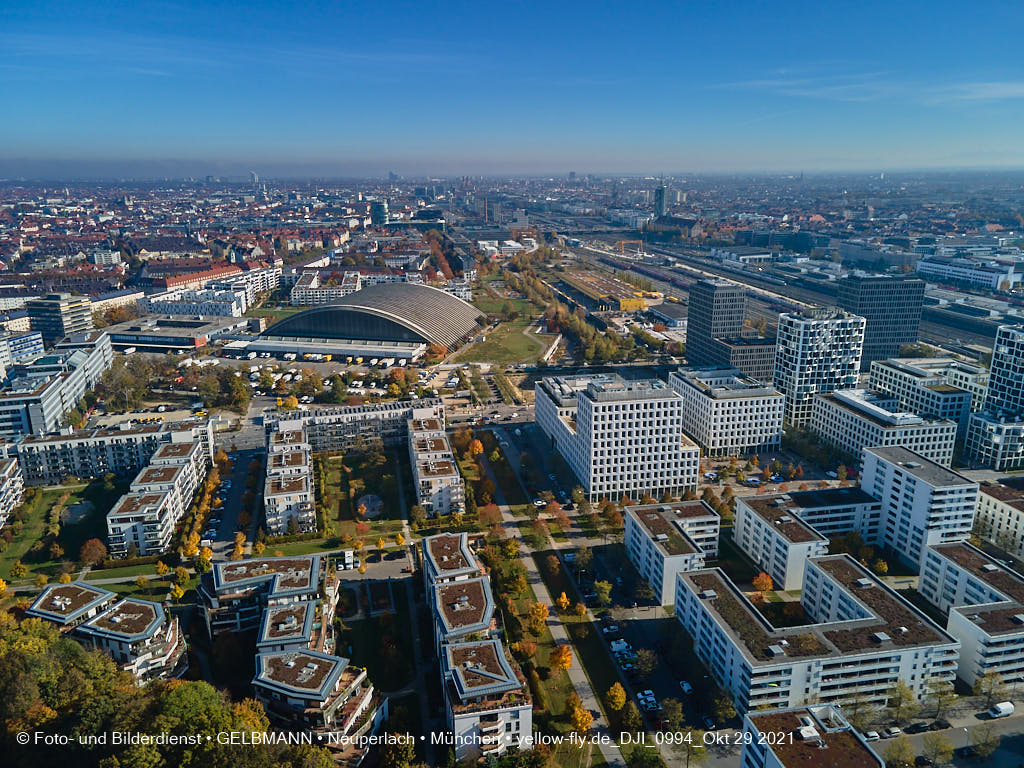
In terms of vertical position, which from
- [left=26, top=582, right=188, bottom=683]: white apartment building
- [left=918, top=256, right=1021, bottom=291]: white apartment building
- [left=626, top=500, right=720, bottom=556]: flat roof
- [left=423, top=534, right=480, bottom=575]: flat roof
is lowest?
[left=26, top=582, right=188, bottom=683]: white apartment building

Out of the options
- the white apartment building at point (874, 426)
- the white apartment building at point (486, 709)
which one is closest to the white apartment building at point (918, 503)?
the white apartment building at point (874, 426)

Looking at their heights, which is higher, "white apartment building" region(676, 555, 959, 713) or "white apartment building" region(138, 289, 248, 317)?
"white apartment building" region(138, 289, 248, 317)

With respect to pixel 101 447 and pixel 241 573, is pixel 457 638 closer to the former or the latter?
pixel 241 573

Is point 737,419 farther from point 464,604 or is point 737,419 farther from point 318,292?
point 318,292

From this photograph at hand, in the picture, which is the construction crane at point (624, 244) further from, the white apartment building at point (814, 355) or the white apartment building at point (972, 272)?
the white apartment building at point (814, 355)

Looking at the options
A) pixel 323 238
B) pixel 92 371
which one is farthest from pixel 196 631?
pixel 323 238

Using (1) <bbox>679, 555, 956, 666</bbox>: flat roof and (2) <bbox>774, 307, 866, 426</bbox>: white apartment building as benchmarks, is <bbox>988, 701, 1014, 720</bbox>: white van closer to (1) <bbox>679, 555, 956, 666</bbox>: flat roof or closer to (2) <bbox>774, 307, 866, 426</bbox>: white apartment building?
(1) <bbox>679, 555, 956, 666</bbox>: flat roof

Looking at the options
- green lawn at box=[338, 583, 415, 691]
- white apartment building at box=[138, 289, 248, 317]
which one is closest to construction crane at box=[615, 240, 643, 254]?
white apartment building at box=[138, 289, 248, 317]
